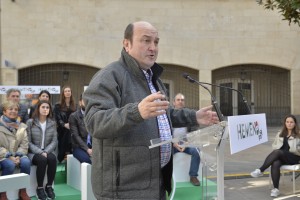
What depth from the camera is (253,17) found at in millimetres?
17281

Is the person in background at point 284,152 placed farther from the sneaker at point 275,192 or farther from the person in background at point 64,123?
the person in background at point 64,123

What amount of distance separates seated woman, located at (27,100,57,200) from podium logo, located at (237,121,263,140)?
4.03 m

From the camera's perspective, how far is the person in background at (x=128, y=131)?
2.06 meters

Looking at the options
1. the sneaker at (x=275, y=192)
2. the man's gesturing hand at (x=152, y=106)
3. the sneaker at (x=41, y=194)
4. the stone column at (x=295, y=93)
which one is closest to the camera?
the man's gesturing hand at (x=152, y=106)

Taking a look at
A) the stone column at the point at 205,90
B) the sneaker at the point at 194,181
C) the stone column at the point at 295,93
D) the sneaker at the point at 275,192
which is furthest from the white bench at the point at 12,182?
the stone column at the point at 295,93

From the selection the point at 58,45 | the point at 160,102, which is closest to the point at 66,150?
the point at 160,102

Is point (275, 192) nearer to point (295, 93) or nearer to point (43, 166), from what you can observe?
point (43, 166)

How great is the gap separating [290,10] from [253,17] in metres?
9.88

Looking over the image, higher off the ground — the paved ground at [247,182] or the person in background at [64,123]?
the person in background at [64,123]

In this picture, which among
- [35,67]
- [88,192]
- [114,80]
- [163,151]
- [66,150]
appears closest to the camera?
[114,80]

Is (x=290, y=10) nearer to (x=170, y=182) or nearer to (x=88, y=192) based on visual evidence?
(x=88, y=192)

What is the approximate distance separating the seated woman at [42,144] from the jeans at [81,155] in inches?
14.9

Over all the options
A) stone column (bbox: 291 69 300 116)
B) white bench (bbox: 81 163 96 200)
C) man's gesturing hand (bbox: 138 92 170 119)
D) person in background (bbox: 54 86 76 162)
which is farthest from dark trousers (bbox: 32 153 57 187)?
stone column (bbox: 291 69 300 116)

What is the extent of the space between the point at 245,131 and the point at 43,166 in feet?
13.7
